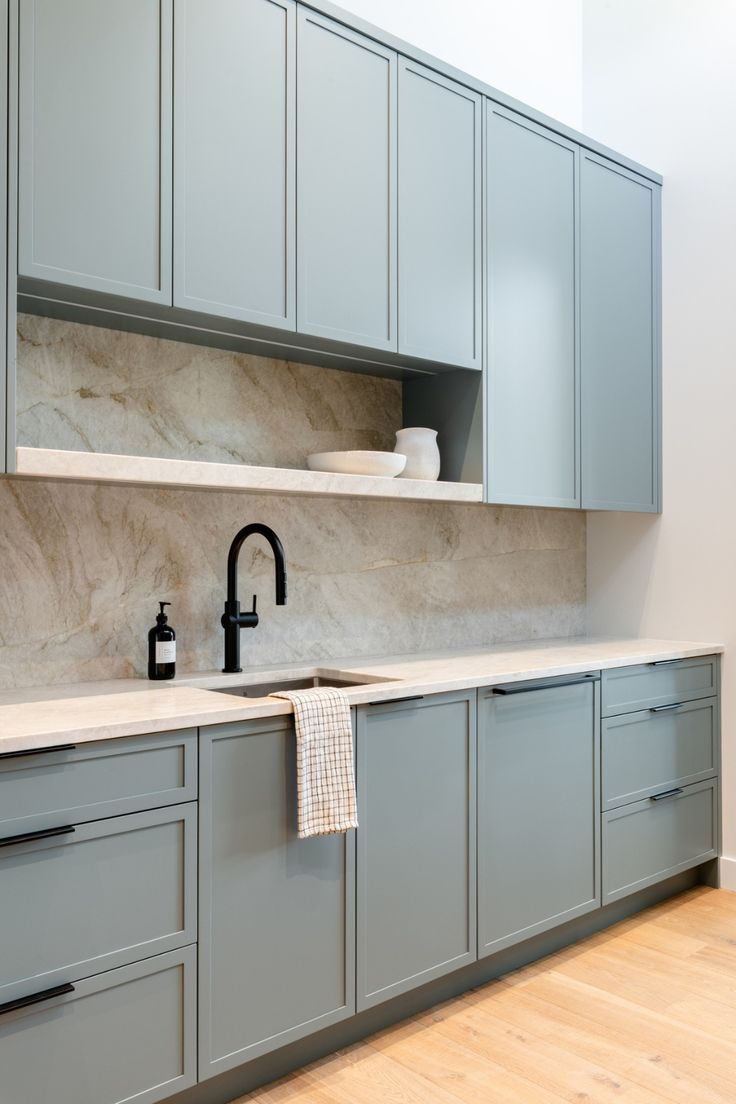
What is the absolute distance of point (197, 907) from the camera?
6.06 feet

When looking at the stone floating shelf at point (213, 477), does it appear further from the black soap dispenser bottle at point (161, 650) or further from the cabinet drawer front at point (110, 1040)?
the cabinet drawer front at point (110, 1040)

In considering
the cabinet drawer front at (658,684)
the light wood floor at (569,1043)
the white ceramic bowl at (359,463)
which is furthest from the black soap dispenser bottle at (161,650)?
the cabinet drawer front at (658,684)

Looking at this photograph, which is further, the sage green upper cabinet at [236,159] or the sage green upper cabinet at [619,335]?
the sage green upper cabinet at [619,335]

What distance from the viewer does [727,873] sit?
11.0 ft

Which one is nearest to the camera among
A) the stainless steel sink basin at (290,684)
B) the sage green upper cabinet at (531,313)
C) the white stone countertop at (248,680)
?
the white stone countertop at (248,680)

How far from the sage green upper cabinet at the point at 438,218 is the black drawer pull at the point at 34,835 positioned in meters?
1.58

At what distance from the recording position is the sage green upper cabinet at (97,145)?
74.7 inches

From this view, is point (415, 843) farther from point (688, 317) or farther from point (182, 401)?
point (688, 317)

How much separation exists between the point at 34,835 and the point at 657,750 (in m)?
2.20

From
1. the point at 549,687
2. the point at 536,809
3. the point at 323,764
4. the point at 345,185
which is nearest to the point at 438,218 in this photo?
the point at 345,185

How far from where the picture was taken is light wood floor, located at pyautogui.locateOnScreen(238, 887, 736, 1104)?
6.66 ft

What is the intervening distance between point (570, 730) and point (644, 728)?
1.40 ft

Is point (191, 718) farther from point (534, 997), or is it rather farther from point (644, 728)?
point (644, 728)

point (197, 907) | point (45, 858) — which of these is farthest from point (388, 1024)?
point (45, 858)
